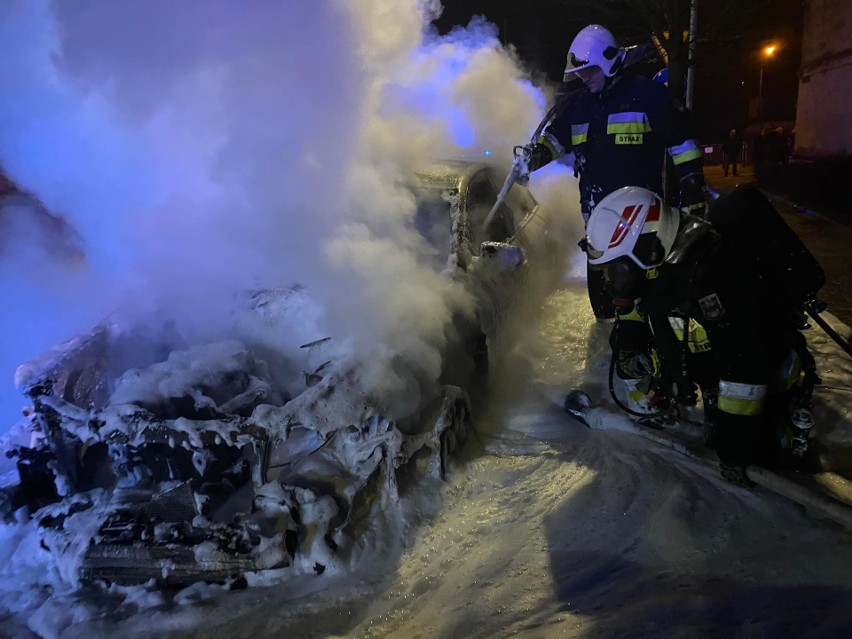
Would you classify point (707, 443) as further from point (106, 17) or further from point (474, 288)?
point (106, 17)

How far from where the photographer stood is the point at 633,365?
3557 mm

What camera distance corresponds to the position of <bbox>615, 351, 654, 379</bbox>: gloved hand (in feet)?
11.6

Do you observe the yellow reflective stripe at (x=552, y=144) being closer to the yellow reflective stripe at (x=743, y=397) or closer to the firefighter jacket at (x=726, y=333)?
the firefighter jacket at (x=726, y=333)

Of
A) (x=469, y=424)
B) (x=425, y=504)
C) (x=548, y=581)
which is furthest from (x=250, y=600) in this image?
(x=469, y=424)

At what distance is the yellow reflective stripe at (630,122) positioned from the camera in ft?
13.5

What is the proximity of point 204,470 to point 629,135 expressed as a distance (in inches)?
134

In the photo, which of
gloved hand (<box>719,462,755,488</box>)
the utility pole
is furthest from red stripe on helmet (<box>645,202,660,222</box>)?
the utility pole

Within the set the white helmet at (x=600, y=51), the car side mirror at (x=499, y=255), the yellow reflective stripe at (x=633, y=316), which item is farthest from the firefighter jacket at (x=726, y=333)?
the white helmet at (x=600, y=51)

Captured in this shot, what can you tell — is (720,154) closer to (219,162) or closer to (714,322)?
(219,162)

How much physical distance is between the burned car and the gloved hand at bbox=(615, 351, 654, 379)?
3.09 ft

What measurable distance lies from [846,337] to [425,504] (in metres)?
3.66

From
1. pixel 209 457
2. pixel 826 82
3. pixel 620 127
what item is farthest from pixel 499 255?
pixel 826 82

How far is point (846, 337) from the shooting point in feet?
14.9

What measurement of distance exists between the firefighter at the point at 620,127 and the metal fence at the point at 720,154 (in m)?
18.3
